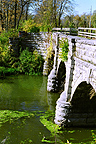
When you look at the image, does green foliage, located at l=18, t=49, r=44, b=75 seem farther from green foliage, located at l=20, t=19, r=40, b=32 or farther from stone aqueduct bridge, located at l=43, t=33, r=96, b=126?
stone aqueduct bridge, located at l=43, t=33, r=96, b=126

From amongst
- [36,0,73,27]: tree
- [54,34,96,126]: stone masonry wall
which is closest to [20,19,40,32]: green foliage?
[36,0,73,27]: tree

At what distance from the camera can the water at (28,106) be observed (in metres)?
8.98

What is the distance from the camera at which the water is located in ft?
29.5

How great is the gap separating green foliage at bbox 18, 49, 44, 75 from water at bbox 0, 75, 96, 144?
3.73ft

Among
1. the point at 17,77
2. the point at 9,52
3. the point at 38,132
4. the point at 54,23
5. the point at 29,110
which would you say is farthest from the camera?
the point at 54,23

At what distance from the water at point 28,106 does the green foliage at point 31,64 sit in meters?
1.14

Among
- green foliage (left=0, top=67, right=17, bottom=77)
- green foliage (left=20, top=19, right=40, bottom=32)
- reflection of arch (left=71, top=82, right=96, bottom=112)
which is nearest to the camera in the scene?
reflection of arch (left=71, top=82, right=96, bottom=112)

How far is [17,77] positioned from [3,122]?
924 centimetres

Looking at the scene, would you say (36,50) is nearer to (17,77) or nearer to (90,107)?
(17,77)

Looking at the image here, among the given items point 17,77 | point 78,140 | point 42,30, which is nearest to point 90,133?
point 78,140

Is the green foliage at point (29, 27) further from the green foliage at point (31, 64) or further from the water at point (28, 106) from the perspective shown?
the water at point (28, 106)

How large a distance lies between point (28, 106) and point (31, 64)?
8.56 metres

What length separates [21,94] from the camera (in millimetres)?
14680

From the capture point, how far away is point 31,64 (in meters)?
20.6
